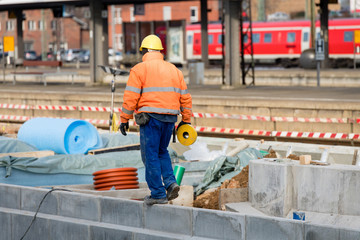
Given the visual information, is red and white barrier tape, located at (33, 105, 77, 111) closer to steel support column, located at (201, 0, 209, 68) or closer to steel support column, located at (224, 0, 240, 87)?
steel support column, located at (224, 0, 240, 87)

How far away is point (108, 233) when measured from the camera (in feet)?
28.9

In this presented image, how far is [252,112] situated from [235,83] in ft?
25.3

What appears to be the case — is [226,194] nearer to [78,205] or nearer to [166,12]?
[78,205]

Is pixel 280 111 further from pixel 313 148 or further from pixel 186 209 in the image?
pixel 186 209

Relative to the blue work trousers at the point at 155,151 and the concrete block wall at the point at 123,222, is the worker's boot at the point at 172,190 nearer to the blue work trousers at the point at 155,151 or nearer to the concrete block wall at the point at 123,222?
the blue work trousers at the point at 155,151

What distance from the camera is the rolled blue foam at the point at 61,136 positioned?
46.6 feet

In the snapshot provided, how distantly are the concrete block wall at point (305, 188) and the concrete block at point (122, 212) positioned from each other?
4.89 ft

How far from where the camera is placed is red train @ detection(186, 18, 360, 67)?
4969cm

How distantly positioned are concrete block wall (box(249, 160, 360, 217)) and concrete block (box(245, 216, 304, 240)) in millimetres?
1041

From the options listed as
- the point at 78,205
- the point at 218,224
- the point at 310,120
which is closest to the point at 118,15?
the point at 310,120

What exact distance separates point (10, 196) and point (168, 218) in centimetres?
248

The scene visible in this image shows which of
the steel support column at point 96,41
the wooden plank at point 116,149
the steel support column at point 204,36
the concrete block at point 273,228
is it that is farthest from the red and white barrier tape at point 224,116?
the steel support column at point 204,36

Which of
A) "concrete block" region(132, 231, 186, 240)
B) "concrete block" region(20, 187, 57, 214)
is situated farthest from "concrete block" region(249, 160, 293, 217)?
"concrete block" region(20, 187, 57, 214)

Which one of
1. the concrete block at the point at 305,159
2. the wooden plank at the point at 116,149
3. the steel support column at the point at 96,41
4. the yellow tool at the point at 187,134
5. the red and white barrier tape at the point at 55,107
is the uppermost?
the steel support column at the point at 96,41
